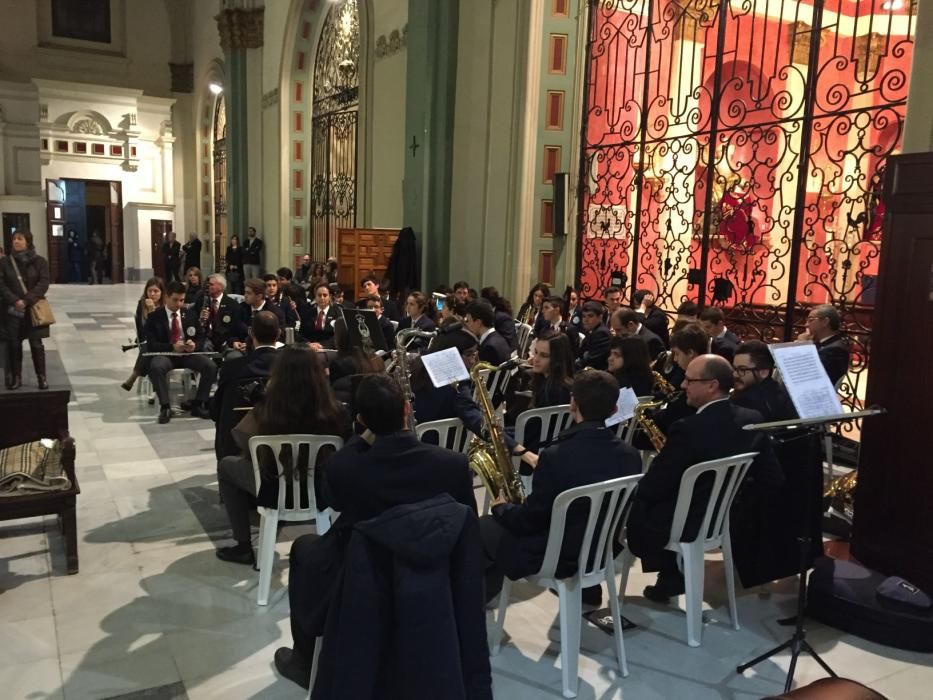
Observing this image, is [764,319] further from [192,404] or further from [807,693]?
[807,693]

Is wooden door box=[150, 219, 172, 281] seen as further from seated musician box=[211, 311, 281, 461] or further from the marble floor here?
seated musician box=[211, 311, 281, 461]

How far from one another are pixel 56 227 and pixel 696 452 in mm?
21127

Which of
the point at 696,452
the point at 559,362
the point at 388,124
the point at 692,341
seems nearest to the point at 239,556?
the point at 559,362

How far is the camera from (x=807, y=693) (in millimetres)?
1899

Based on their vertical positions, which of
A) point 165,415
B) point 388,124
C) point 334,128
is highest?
point 334,128

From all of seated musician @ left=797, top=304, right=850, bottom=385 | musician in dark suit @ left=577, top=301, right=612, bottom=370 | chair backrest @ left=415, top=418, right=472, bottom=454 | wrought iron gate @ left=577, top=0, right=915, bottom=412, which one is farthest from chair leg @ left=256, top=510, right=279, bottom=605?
wrought iron gate @ left=577, top=0, right=915, bottom=412

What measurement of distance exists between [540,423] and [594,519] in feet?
5.09

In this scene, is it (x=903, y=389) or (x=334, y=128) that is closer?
(x=903, y=389)

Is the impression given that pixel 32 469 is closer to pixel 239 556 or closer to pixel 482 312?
pixel 239 556

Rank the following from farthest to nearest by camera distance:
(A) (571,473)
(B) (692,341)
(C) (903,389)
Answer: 1. (B) (692,341)
2. (C) (903,389)
3. (A) (571,473)

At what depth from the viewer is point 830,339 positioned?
5234 mm

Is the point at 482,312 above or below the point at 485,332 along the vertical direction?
above

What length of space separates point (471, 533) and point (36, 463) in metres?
2.94

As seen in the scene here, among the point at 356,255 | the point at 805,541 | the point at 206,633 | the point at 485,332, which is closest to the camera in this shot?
the point at 805,541
